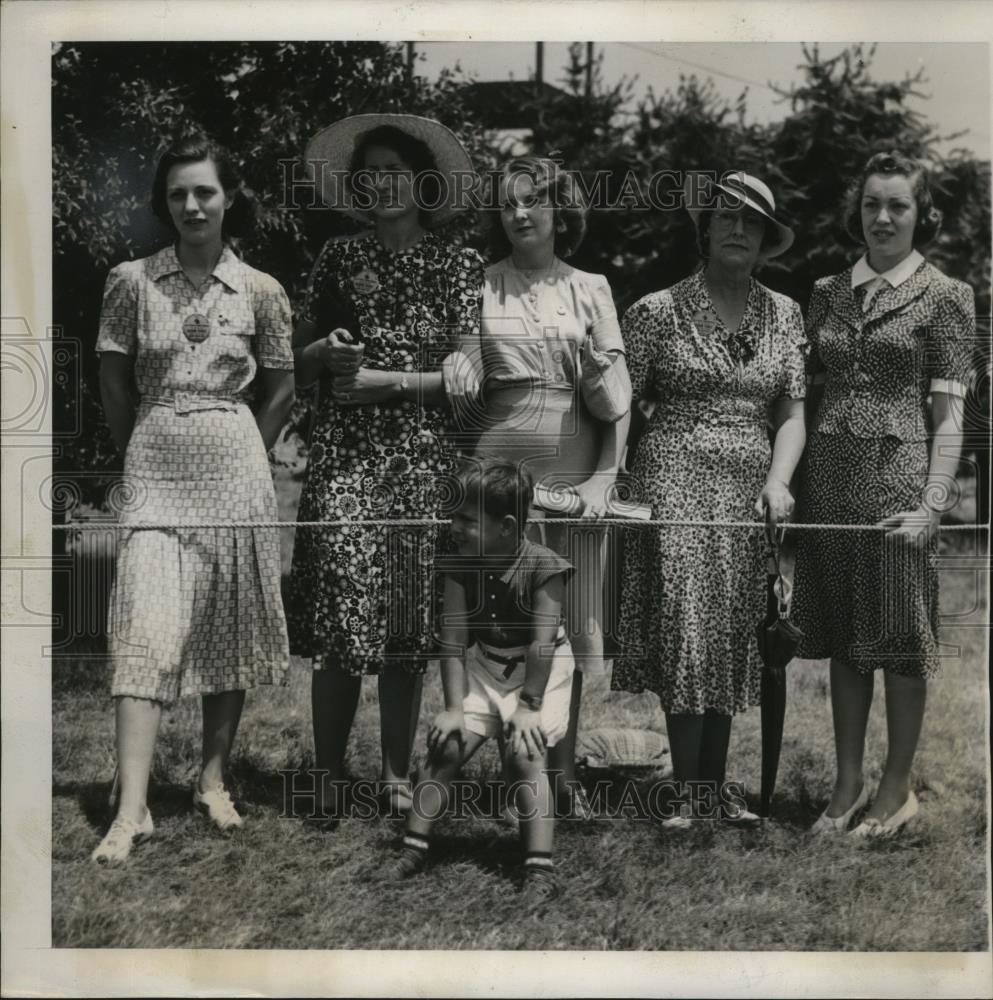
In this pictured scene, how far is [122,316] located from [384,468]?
102cm

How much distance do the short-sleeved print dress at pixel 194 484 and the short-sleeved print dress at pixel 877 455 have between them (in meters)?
1.86

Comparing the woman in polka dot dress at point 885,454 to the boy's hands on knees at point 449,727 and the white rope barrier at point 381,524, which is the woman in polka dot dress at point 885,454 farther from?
the boy's hands on knees at point 449,727

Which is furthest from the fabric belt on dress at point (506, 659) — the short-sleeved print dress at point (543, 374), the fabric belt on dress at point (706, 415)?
the fabric belt on dress at point (706, 415)

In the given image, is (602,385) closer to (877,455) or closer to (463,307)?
(463,307)

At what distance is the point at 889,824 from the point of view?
591cm

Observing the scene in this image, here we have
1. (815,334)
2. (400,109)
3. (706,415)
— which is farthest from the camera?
(400,109)

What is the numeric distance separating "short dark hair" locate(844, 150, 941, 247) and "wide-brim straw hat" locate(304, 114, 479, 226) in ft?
4.45

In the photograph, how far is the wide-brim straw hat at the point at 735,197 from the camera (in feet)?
18.9

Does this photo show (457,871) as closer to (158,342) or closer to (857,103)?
(158,342)

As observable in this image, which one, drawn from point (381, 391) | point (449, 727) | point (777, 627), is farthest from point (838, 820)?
point (381, 391)

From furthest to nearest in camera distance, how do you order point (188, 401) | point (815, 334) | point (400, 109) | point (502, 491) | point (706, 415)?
point (400, 109)
point (815, 334)
point (706, 415)
point (188, 401)
point (502, 491)

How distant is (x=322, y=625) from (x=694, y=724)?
1.31 meters

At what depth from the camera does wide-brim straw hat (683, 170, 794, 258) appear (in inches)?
227

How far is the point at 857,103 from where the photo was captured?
20.1ft
